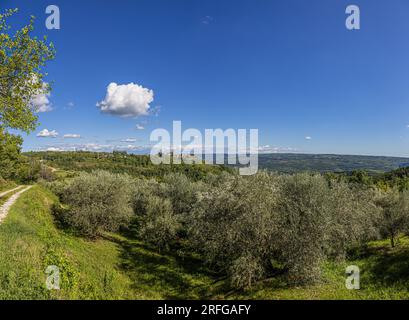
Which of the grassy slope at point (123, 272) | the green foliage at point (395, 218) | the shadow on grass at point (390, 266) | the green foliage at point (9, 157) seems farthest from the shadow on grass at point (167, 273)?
the green foliage at point (9, 157)

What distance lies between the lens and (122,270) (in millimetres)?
34094

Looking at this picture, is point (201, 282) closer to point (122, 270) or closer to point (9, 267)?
point (122, 270)

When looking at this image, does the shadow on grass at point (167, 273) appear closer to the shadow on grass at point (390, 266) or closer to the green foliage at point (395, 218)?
the shadow on grass at point (390, 266)

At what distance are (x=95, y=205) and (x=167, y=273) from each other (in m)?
16.7

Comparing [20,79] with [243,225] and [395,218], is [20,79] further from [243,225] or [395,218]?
[395,218]

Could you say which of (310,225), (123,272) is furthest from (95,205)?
(310,225)

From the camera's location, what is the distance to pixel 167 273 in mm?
34688

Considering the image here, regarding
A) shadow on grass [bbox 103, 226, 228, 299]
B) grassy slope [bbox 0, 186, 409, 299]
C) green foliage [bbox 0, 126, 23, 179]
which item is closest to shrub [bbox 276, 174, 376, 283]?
grassy slope [bbox 0, 186, 409, 299]

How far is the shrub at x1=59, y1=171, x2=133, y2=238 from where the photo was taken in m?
41.1

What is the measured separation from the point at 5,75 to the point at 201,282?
28.0 meters
